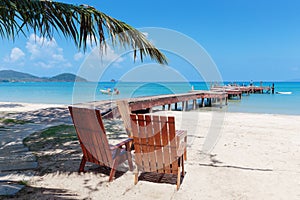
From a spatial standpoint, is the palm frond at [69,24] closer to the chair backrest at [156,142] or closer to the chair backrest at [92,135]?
the chair backrest at [92,135]

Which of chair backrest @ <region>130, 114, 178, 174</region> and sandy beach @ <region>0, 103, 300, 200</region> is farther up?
chair backrest @ <region>130, 114, 178, 174</region>

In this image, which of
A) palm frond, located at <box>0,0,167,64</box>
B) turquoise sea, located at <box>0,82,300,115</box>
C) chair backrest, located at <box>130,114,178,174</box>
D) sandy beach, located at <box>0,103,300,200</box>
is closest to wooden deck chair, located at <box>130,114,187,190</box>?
chair backrest, located at <box>130,114,178,174</box>

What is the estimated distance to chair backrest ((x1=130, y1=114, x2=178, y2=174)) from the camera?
2799 mm

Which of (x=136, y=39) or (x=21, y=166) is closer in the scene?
(x=21, y=166)

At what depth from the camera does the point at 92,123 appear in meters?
2.97

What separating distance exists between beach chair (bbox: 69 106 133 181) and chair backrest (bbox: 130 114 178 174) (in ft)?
1.19

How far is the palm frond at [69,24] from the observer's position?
3457mm

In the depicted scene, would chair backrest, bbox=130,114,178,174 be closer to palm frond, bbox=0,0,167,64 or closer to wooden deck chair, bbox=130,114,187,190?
wooden deck chair, bbox=130,114,187,190

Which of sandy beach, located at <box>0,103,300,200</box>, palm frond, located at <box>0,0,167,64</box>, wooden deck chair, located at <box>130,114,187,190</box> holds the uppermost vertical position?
palm frond, located at <box>0,0,167,64</box>

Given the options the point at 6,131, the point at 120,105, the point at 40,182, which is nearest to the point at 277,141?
the point at 120,105

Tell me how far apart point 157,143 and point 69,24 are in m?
2.67

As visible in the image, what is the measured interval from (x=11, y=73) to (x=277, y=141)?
7370cm

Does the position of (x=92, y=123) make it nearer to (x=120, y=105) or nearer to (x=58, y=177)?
(x=58, y=177)

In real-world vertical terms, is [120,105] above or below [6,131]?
above
